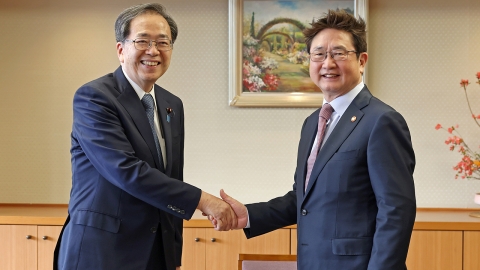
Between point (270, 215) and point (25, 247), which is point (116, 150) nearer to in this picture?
point (270, 215)

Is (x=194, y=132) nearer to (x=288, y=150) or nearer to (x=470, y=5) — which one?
(x=288, y=150)

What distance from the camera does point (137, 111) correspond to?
221 cm

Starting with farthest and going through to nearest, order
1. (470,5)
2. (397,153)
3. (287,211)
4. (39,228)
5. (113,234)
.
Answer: (470,5)
(39,228)
(287,211)
(113,234)
(397,153)

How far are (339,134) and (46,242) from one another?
2.25 m

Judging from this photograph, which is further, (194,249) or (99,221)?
(194,249)

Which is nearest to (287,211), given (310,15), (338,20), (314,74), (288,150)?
(314,74)

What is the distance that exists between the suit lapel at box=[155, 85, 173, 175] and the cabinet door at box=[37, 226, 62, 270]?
1517mm

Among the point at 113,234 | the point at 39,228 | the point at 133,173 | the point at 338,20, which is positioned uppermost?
the point at 338,20

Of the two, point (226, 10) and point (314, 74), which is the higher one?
point (226, 10)

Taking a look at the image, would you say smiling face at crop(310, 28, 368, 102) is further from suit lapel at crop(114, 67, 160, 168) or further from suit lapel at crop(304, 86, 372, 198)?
suit lapel at crop(114, 67, 160, 168)

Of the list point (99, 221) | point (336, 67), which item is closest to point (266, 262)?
point (99, 221)

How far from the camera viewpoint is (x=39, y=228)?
138 inches

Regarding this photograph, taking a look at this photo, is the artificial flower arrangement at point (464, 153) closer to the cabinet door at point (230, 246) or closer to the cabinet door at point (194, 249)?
the cabinet door at point (230, 246)

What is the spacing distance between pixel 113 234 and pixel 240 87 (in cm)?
198
